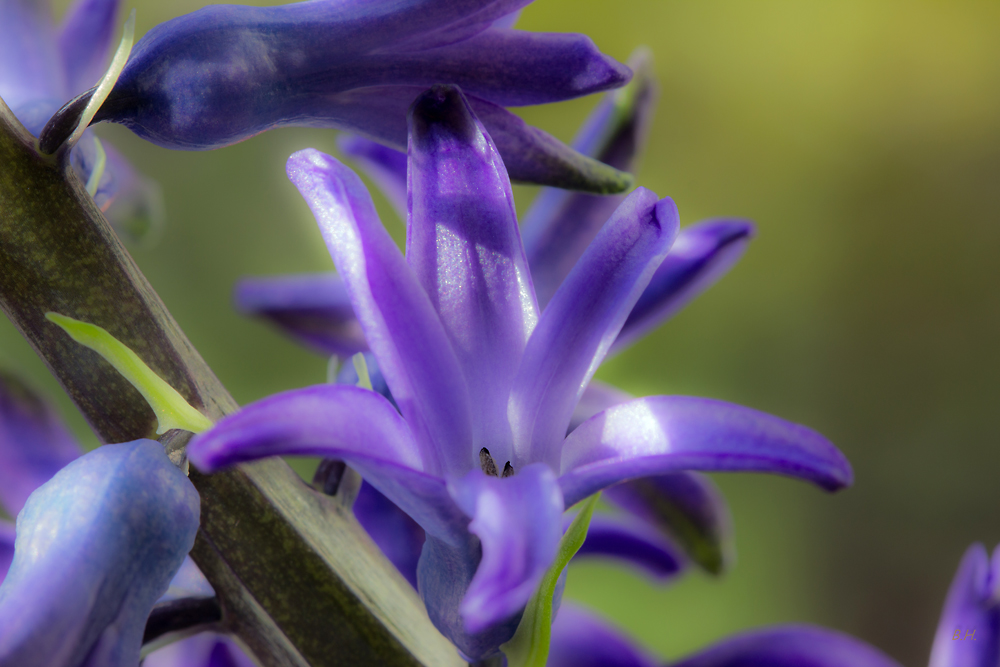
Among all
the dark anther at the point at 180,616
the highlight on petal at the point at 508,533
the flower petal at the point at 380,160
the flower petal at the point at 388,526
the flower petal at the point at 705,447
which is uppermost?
the flower petal at the point at 380,160

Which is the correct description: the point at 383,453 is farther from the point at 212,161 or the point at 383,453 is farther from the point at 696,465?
the point at 212,161

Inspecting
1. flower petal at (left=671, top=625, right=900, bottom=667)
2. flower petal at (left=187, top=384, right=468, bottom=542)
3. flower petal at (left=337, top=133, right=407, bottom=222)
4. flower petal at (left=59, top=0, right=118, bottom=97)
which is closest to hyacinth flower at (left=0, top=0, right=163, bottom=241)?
flower petal at (left=59, top=0, right=118, bottom=97)

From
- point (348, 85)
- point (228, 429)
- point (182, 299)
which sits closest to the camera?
point (228, 429)

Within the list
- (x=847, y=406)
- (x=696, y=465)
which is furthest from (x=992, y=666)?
(x=847, y=406)

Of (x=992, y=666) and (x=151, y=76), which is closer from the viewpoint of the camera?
(x=151, y=76)

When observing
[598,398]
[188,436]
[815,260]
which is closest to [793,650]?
[598,398]

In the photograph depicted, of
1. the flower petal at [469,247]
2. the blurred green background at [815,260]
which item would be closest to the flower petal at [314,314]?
the flower petal at [469,247]

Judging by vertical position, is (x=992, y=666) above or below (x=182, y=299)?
above

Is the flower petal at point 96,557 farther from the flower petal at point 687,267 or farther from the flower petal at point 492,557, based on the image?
the flower petal at point 687,267
